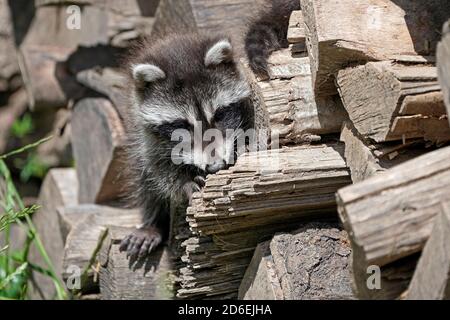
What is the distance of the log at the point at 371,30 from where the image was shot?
275 centimetres

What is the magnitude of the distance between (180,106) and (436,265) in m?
1.77

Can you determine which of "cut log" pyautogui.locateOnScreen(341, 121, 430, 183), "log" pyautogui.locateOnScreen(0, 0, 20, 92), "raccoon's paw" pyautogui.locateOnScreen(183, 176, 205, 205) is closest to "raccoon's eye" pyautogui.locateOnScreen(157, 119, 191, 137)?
"raccoon's paw" pyautogui.locateOnScreen(183, 176, 205, 205)

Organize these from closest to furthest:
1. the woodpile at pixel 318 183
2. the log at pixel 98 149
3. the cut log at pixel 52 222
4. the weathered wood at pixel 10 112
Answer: the woodpile at pixel 318 183, the log at pixel 98 149, the cut log at pixel 52 222, the weathered wood at pixel 10 112

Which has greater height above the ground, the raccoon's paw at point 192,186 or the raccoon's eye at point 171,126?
the raccoon's eye at point 171,126

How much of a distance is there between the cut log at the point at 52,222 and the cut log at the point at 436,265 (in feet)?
8.87

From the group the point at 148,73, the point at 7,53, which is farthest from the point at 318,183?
the point at 7,53

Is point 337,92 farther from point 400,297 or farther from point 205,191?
point 400,297

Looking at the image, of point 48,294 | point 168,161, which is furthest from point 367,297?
point 48,294

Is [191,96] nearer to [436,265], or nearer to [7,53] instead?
[436,265]

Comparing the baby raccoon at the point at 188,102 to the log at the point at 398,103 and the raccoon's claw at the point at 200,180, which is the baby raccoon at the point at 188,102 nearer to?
the raccoon's claw at the point at 200,180

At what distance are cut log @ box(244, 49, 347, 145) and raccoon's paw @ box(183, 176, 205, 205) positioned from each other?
466mm

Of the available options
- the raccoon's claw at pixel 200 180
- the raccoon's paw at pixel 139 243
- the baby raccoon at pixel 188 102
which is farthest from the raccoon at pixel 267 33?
the raccoon's paw at pixel 139 243

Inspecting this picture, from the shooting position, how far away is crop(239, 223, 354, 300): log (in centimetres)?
279

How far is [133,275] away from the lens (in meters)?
3.74
